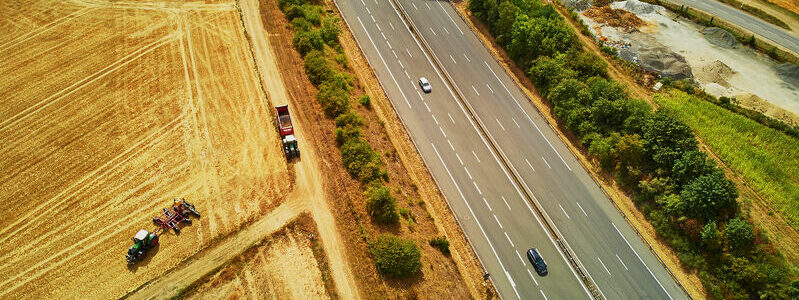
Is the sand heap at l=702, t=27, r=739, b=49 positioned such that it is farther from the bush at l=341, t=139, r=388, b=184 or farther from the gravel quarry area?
the bush at l=341, t=139, r=388, b=184

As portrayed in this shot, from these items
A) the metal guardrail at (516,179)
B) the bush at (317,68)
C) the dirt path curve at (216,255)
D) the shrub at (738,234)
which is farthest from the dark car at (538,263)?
the bush at (317,68)


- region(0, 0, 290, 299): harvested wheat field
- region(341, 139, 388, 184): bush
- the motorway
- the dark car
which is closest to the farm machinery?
region(0, 0, 290, 299): harvested wheat field

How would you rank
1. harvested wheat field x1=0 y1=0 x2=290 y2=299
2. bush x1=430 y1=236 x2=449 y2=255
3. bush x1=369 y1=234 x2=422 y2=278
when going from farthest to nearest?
1. bush x1=430 y1=236 x2=449 y2=255
2. harvested wheat field x1=0 y1=0 x2=290 y2=299
3. bush x1=369 y1=234 x2=422 y2=278

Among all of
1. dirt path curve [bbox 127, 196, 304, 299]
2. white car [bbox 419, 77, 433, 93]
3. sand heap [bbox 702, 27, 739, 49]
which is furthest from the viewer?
sand heap [bbox 702, 27, 739, 49]

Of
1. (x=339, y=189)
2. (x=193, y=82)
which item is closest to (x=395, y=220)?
(x=339, y=189)

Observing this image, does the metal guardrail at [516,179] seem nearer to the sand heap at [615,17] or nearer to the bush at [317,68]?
the bush at [317,68]

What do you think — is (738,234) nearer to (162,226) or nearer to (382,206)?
(382,206)

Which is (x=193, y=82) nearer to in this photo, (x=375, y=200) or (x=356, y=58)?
(x=356, y=58)

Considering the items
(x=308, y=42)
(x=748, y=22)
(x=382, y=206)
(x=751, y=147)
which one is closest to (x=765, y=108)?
(x=751, y=147)
